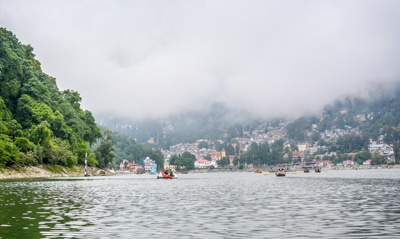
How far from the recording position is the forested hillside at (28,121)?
136500 mm

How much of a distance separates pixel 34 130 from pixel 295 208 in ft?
403

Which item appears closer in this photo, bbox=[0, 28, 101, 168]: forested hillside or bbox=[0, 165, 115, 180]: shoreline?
bbox=[0, 165, 115, 180]: shoreline

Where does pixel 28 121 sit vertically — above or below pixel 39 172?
above

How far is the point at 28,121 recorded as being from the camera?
6280 inches

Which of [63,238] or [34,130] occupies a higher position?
[34,130]

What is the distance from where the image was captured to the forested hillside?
136m

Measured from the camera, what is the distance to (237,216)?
111 ft

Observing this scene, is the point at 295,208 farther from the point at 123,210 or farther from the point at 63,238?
the point at 63,238

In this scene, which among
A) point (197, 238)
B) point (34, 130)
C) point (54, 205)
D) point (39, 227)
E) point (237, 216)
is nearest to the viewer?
point (197, 238)

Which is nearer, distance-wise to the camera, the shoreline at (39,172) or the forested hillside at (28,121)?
the shoreline at (39,172)

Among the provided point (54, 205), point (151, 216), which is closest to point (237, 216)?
point (151, 216)

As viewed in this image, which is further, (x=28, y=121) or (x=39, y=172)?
(x=28, y=121)

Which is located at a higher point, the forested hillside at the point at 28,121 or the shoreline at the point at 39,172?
the forested hillside at the point at 28,121

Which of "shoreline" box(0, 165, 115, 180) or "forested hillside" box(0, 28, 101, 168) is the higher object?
"forested hillside" box(0, 28, 101, 168)
